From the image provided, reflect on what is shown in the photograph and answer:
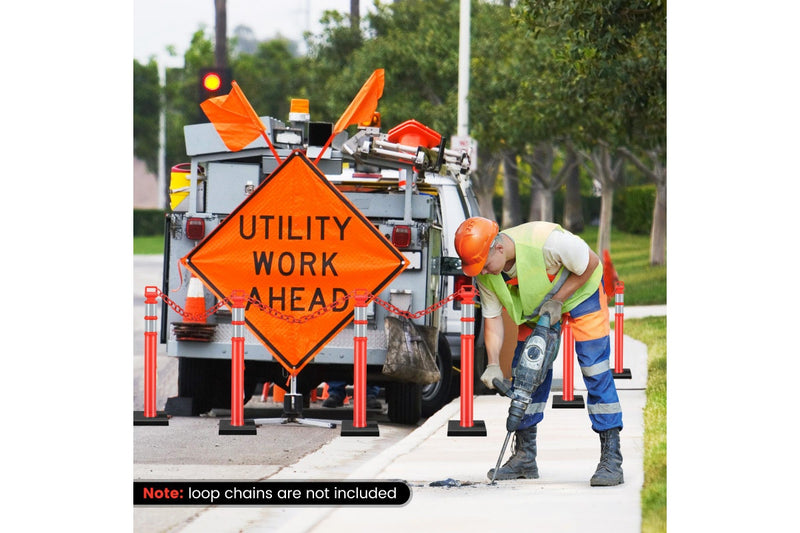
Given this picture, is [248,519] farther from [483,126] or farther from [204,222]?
[483,126]

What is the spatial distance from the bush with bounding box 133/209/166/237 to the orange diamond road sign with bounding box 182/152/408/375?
1576 mm

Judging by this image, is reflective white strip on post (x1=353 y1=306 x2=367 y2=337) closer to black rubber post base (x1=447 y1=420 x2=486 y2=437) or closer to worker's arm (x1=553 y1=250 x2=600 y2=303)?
black rubber post base (x1=447 y1=420 x2=486 y2=437)

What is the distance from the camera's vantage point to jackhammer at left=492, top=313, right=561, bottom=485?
291 inches

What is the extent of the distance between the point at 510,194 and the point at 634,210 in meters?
21.5

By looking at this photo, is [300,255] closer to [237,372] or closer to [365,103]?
[237,372]

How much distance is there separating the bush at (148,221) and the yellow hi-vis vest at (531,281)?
3795 mm

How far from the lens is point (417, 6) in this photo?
2997 centimetres

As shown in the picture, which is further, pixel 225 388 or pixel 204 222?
pixel 225 388

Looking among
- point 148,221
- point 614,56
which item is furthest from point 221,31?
point 614,56

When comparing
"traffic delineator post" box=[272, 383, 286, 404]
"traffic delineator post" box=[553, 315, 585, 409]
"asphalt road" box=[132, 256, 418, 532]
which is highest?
"traffic delineator post" box=[553, 315, 585, 409]

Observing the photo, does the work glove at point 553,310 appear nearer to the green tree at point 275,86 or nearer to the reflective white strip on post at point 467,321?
the reflective white strip on post at point 467,321

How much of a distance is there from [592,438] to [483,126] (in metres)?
21.2

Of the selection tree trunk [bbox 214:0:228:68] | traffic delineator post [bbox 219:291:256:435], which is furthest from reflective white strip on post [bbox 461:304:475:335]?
tree trunk [bbox 214:0:228:68]
